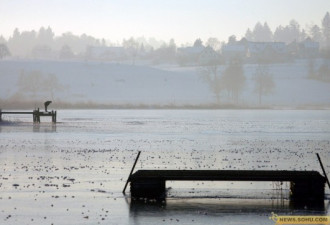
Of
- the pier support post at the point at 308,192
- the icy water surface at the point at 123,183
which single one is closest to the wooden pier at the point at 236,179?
the pier support post at the point at 308,192

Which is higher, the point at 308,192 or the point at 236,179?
the point at 236,179

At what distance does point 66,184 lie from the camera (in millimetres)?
25078

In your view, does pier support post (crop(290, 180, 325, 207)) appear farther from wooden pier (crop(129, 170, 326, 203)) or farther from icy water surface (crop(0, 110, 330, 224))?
icy water surface (crop(0, 110, 330, 224))

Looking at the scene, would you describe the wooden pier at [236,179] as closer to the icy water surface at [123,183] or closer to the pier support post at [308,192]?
the pier support post at [308,192]

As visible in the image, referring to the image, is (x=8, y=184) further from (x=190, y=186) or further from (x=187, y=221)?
(x=187, y=221)

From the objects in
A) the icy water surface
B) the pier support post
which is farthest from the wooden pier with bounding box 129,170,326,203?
the icy water surface

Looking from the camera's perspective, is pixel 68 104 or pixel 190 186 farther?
pixel 68 104

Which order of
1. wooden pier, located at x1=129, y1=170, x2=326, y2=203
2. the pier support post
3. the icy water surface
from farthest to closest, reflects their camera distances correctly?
wooden pier, located at x1=129, y1=170, x2=326, y2=203 → the pier support post → the icy water surface

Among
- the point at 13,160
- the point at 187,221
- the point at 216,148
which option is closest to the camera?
the point at 187,221

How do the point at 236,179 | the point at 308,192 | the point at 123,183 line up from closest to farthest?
the point at 236,179, the point at 308,192, the point at 123,183

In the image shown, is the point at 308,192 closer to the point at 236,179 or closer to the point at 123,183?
the point at 236,179

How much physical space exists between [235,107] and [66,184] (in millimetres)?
171639

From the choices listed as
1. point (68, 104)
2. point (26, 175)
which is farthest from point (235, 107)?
point (26, 175)

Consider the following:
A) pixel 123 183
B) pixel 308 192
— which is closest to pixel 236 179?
pixel 308 192
